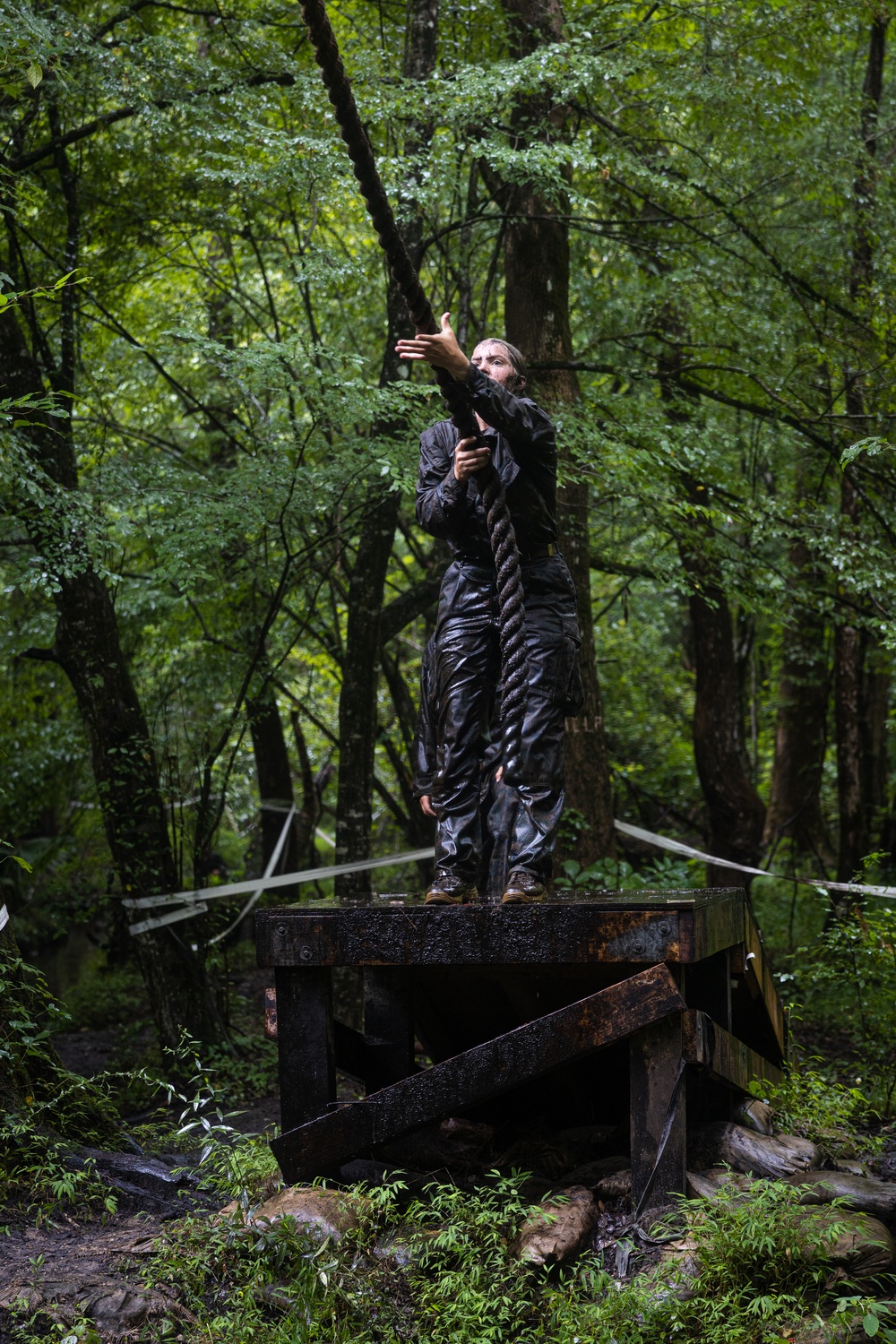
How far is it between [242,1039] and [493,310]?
23.3 feet

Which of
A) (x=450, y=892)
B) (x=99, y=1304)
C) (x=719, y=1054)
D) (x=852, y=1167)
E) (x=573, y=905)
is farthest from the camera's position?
(x=852, y=1167)

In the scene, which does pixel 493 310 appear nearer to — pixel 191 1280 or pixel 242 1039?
pixel 242 1039

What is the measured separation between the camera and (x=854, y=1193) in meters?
3.99

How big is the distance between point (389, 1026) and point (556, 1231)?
4.12 ft

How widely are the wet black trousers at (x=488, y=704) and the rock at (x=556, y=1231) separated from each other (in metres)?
1.14

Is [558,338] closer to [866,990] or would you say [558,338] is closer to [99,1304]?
[866,990]

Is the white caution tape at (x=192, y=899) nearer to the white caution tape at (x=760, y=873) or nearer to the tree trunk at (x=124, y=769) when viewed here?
A: the tree trunk at (x=124, y=769)

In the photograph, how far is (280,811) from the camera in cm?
1247

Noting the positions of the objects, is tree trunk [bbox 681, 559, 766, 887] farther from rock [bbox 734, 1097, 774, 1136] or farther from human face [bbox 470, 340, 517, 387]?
human face [bbox 470, 340, 517, 387]

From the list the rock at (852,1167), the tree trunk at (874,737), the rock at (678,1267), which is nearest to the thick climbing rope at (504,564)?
the rock at (678,1267)

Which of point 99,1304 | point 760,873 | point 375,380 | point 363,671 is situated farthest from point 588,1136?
point 375,380

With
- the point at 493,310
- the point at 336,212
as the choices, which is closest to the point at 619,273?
the point at 493,310

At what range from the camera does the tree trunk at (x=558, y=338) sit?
8742 millimetres

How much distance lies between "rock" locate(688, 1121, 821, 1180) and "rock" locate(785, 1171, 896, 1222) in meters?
0.11
